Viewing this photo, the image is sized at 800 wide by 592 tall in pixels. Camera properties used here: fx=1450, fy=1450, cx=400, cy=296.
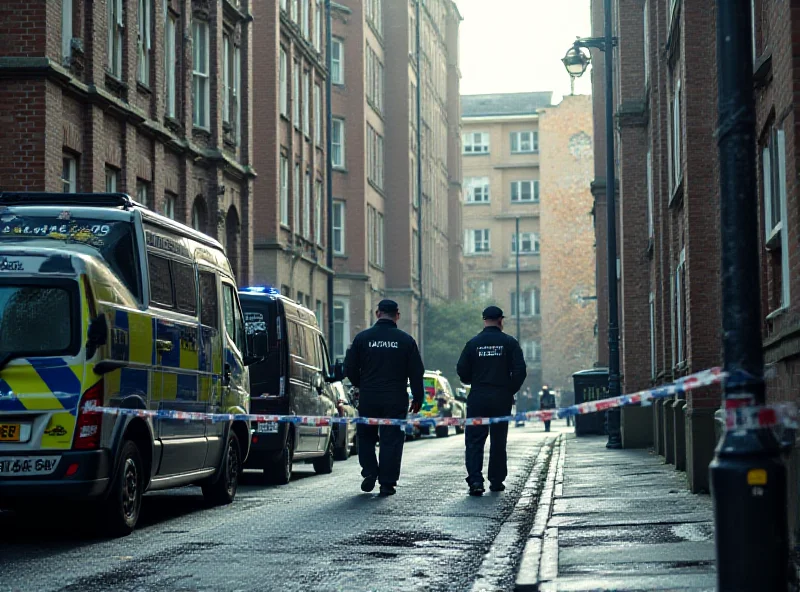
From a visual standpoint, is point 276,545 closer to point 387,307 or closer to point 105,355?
point 105,355

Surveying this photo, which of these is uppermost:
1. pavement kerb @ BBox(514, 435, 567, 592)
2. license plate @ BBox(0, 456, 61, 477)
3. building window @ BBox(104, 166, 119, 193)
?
building window @ BBox(104, 166, 119, 193)

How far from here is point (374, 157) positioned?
65188 mm

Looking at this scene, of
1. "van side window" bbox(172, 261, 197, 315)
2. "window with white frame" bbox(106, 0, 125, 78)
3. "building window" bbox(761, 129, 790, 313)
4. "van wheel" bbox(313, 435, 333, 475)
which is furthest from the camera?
"window with white frame" bbox(106, 0, 125, 78)

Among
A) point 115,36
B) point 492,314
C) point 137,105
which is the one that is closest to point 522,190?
point 137,105

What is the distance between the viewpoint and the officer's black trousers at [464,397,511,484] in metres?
14.9

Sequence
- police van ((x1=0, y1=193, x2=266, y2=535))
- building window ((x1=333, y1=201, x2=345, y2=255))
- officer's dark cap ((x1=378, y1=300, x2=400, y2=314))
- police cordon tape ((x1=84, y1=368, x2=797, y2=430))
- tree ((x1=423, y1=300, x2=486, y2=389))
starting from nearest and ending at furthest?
police cordon tape ((x1=84, y1=368, x2=797, y2=430)) < police van ((x1=0, y1=193, x2=266, y2=535)) < officer's dark cap ((x1=378, y1=300, x2=400, y2=314)) < building window ((x1=333, y1=201, x2=345, y2=255)) < tree ((x1=423, y1=300, x2=486, y2=389))

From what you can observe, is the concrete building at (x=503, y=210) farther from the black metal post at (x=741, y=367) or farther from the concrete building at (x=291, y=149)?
the black metal post at (x=741, y=367)

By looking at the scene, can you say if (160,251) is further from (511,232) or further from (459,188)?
(511,232)

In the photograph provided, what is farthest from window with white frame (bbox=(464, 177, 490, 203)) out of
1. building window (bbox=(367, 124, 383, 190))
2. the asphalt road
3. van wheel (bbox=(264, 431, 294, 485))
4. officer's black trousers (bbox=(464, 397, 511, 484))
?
officer's black trousers (bbox=(464, 397, 511, 484))

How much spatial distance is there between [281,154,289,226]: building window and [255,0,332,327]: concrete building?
0.03m

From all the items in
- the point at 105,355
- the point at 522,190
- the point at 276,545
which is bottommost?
the point at 276,545

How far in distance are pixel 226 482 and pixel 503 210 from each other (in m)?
94.3

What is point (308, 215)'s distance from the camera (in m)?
49.6

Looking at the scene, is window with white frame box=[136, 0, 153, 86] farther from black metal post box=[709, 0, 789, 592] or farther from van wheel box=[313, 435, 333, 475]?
black metal post box=[709, 0, 789, 592]
